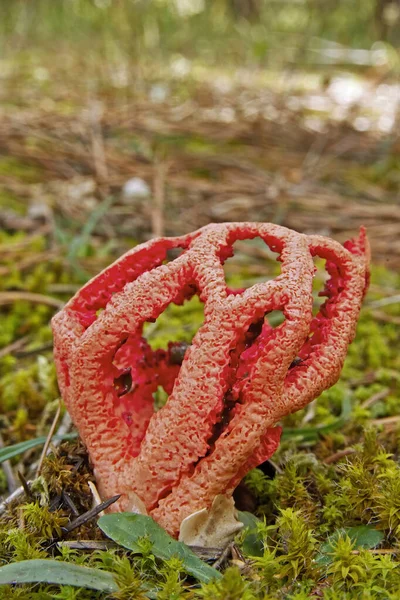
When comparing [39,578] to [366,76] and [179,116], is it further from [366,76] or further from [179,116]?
[366,76]

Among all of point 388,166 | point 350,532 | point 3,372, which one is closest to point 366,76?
point 388,166

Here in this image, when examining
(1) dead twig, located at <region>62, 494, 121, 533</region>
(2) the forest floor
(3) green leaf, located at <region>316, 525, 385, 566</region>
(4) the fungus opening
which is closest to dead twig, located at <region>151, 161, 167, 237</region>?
(2) the forest floor

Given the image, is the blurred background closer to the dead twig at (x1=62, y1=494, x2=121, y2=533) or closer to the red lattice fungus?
the red lattice fungus

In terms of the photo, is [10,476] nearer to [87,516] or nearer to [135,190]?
[87,516]

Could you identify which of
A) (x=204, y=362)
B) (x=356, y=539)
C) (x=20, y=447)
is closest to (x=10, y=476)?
(x=20, y=447)

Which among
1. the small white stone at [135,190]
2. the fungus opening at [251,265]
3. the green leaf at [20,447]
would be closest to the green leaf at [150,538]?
the green leaf at [20,447]
